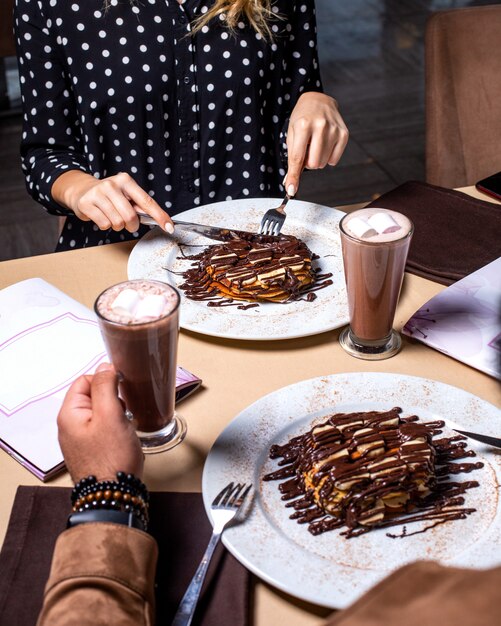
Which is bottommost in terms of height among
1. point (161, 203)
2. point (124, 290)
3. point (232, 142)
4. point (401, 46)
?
point (401, 46)

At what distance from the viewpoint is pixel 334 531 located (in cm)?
83

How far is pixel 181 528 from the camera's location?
84cm

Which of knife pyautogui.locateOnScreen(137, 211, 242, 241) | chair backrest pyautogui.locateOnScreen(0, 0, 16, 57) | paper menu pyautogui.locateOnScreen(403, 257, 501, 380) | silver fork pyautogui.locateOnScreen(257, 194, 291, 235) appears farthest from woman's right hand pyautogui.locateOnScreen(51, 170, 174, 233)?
chair backrest pyautogui.locateOnScreen(0, 0, 16, 57)

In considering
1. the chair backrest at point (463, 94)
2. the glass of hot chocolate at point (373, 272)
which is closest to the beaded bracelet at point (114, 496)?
the glass of hot chocolate at point (373, 272)

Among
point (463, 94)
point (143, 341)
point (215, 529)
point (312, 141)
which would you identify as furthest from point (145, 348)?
point (463, 94)

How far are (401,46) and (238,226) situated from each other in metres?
3.58

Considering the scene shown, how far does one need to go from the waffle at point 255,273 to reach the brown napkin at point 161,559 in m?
0.40

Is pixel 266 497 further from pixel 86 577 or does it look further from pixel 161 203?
pixel 161 203

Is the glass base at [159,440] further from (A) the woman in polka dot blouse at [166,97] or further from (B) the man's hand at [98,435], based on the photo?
(A) the woman in polka dot blouse at [166,97]

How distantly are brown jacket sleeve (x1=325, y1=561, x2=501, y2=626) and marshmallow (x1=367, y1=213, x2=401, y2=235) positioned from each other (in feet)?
2.00

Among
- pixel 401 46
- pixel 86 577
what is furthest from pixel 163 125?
pixel 401 46

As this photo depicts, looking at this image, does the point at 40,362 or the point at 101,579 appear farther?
the point at 40,362

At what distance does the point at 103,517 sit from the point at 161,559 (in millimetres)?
95

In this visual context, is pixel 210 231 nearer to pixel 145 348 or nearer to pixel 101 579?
pixel 145 348
